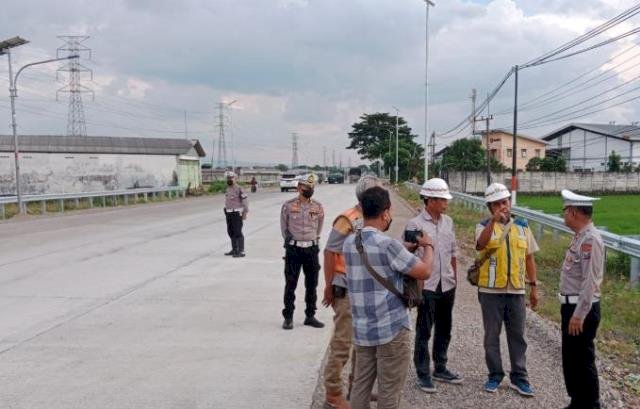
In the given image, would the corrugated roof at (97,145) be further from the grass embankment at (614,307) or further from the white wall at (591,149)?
the white wall at (591,149)

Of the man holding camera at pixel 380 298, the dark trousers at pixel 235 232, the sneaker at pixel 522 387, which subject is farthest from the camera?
the dark trousers at pixel 235 232

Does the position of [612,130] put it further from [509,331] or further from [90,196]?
[509,331]

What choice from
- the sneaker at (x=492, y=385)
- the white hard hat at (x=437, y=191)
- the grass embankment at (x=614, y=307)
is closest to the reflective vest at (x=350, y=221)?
the white hard hat at (x=437, y=191)

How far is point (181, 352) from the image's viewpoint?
5707 millimetres

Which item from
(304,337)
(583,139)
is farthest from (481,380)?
(583,139)

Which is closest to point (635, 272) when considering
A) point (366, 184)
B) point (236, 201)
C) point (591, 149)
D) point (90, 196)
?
point (366, 184)

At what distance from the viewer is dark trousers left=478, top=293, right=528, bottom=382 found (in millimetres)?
4727

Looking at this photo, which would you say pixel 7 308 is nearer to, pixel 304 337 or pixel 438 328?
pixel 304 337

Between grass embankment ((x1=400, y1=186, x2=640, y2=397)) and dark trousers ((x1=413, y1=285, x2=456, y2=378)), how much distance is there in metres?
1.54

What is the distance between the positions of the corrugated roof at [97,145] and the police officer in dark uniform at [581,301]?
38925 millimetres

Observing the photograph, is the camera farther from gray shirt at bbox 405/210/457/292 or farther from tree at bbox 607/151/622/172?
tree at bbox 607/151/622/172

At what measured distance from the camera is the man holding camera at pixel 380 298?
3.39 metres

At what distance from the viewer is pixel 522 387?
15.3 feet

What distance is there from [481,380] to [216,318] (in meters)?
3.35
